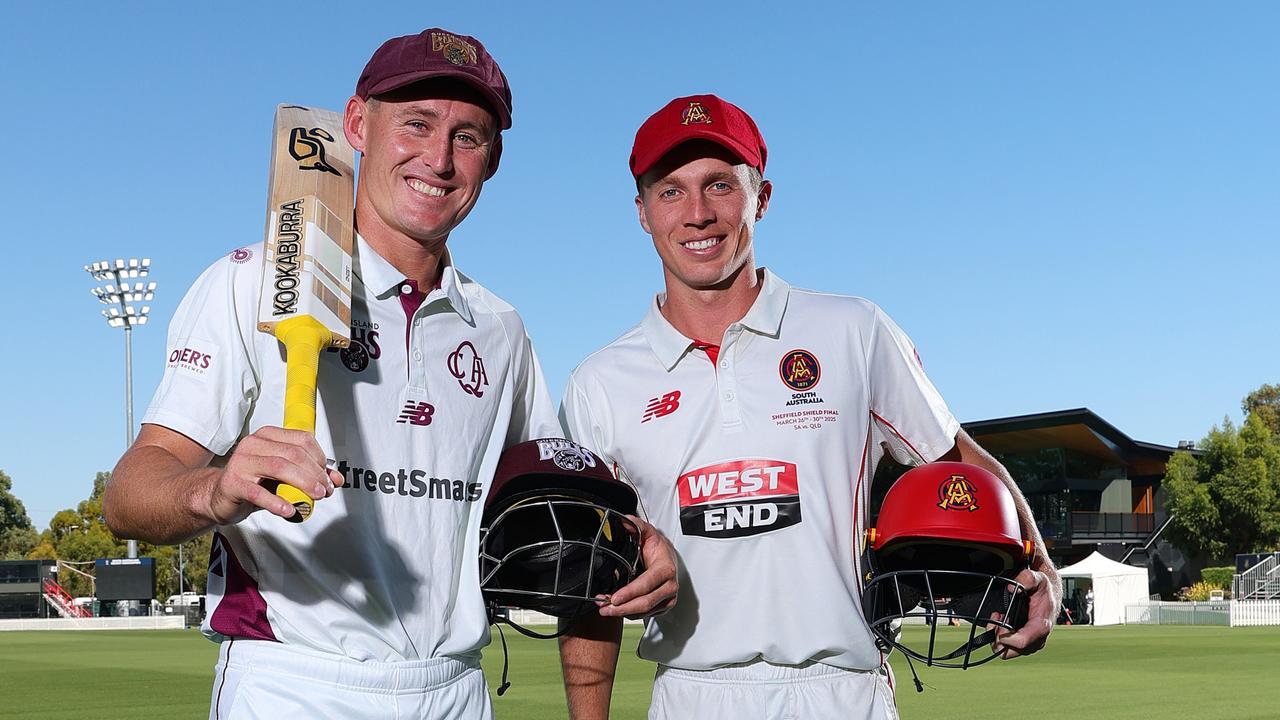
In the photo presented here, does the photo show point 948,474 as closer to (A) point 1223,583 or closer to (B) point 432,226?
(B) point 432,226

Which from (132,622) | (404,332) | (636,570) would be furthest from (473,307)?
(132,622)

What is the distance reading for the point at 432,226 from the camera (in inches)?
117

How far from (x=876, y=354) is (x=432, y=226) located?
145cm

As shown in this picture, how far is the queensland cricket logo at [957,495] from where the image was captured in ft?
11.5

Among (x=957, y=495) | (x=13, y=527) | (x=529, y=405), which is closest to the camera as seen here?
(x=529, y=405)

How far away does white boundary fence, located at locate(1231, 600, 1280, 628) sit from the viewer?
110ft

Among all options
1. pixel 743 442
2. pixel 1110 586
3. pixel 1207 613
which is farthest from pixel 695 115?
pixel 1110 586

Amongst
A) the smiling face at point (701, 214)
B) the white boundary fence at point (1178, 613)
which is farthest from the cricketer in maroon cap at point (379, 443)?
the white boundary fence at point (1178, 613)

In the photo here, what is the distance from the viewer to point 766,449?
3.59m

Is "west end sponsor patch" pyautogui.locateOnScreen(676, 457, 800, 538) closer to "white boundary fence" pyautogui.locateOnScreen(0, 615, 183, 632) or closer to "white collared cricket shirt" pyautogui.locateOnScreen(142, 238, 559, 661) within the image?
"white collared cricket shirt" pyautogui.locateOnScreen(142, 238, 559, 661)

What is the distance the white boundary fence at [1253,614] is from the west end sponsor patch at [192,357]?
117 ft

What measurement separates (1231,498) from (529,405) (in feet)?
162

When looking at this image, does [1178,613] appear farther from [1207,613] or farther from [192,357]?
[192,357]

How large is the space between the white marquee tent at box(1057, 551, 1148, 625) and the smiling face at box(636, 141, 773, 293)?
118ft
